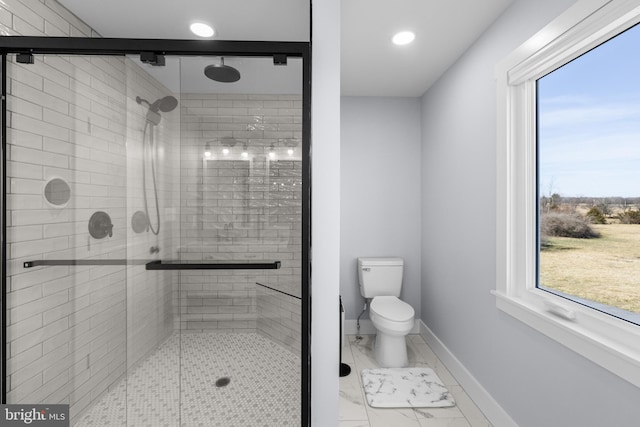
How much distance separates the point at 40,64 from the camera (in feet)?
4.49

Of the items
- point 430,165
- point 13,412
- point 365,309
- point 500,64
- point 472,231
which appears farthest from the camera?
point 365,309

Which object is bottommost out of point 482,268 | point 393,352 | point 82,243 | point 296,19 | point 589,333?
point 393,352

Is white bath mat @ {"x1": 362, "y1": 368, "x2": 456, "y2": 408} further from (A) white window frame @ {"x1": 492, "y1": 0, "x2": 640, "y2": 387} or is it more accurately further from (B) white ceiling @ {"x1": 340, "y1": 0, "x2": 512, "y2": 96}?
(B) white ceiling @ {"x1": 340, "y1": 0, "x2": 512, "y2": 96}

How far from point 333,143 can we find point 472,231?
1347 millimetres

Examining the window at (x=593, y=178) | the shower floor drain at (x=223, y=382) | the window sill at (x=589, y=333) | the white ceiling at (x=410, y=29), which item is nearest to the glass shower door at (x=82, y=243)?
the shower floor drain at (x=223, y=382)

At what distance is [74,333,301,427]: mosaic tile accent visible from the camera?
1345 mm

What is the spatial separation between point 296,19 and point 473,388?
2.56 metres

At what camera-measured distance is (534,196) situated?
1732 mm

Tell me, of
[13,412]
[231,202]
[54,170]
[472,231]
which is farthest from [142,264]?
[472,231]

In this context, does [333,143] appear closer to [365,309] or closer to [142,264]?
[142,264]

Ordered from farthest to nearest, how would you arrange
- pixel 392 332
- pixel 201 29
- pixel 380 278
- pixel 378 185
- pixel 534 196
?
pixel 378 185 → pixel 380 278 → pixel 392 332 → pixel 201 29 → pixel 534 196

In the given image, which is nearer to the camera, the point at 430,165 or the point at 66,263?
the point at 66,263

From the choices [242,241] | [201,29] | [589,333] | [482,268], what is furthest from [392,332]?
[201,29]

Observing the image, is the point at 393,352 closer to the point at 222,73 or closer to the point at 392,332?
the point at 392,332
